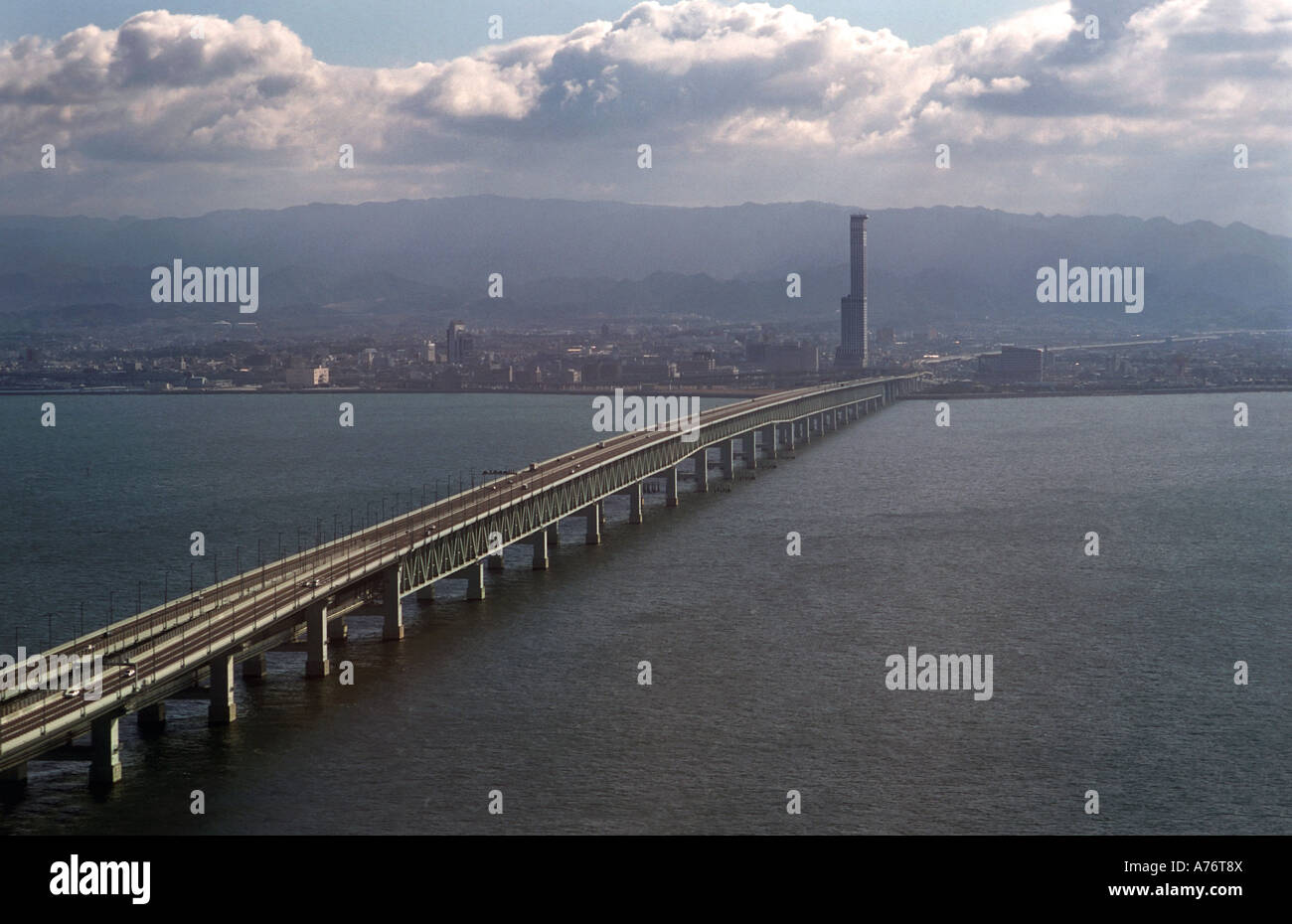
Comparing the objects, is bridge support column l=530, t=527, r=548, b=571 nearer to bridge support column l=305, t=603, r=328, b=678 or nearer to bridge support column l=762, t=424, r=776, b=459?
bridge support column l=305, t=603, r=328, b=678

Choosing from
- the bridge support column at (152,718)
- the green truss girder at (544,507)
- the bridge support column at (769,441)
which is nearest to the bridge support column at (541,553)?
the green truss girder at (544,507)

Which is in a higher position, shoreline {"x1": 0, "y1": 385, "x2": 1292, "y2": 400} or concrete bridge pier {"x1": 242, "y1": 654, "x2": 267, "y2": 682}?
shoreline {"x1": 0, "y1": 385, "x2": 1292, "y2": 400}

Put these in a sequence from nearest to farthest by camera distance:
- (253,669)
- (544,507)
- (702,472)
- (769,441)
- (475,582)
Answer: (253,669), (475,582), (544,507), (702,472), (769,441)

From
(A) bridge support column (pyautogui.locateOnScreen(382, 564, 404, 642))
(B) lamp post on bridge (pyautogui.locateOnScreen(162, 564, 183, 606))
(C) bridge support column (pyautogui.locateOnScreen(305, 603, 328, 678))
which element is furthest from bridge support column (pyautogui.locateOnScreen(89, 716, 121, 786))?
(B) lamp post on bridge (pyautogui.locateOnScreen(162, 564, 183, 606))

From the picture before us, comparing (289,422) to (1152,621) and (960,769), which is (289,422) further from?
(960,769)

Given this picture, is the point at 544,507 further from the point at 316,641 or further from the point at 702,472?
the point at 702,472

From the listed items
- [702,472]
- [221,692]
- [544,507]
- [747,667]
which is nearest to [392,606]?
[221,692]
